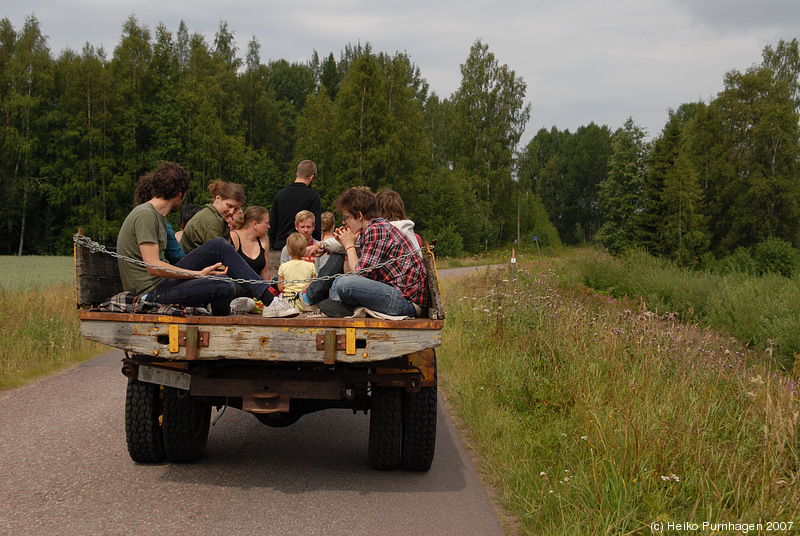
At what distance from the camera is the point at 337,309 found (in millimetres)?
4832

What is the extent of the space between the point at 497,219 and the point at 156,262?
58.7m

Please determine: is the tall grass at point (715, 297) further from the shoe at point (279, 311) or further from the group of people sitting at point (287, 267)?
the shoe at point (279, 311)

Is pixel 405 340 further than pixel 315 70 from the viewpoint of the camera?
No

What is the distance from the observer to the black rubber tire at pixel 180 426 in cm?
492

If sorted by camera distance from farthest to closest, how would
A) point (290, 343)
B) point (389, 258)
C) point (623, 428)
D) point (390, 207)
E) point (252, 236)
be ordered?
point (252, 236)
point (390, 207)
point (389, 258)
point (623, 428)
point (290, 343)

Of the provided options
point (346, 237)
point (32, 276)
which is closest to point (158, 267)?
point (346, 237)

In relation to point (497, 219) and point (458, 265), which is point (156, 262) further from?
point (497, 219)

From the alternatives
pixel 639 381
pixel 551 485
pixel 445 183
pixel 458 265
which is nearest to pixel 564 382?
pixel 639 381

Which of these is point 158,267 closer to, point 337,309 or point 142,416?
point 142,416

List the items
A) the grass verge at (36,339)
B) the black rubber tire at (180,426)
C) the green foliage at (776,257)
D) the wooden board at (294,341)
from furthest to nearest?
the green foliage at (776,257), the grass verge at (36,339), the black rubber tire at (180,426), the wooden board at (294,341)

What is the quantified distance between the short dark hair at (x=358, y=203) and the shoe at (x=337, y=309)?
83cm

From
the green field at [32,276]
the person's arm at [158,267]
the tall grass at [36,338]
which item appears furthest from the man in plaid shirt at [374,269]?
the green field at [32,276]

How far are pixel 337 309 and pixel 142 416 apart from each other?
5.06ft

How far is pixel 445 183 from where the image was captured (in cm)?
5800
